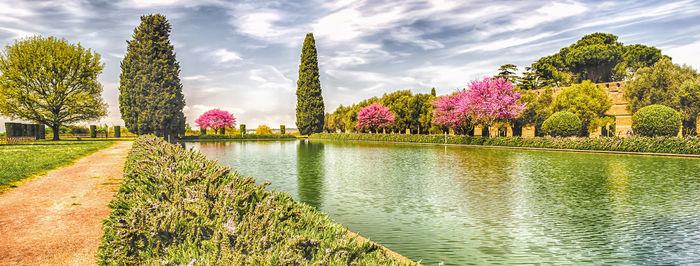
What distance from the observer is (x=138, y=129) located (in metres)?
33.6

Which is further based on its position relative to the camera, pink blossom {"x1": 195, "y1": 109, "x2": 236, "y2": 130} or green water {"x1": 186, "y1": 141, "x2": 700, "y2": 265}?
pink blossom {"x1": 195, "y1": 109, "x2": 236, "y2": 130}

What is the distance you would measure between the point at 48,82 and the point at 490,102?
134 feet

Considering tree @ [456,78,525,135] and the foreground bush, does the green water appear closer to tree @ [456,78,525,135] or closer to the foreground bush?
the foreground bush

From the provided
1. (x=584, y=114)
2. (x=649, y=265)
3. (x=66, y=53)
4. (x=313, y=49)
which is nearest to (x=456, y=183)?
(x=649, y=265)

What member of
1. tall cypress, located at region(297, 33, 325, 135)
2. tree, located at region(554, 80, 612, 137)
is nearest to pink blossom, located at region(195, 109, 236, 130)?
tall cypress, located at region(297, 33, 325, 135)

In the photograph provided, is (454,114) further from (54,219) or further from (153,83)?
(54,219)

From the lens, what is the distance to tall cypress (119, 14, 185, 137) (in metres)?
32.4

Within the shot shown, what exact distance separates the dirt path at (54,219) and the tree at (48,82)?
32769 millimetres

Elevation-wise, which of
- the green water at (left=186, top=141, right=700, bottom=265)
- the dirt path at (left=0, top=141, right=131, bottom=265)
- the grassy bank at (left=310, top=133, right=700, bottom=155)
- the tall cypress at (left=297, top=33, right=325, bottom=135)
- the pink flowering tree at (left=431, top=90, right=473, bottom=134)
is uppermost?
the tall cypress at (left=297, top=33, right=325, bottom=135)

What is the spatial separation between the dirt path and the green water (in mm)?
3706

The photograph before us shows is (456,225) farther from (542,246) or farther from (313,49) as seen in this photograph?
(313,49)

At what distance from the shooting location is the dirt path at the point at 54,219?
13.4ft

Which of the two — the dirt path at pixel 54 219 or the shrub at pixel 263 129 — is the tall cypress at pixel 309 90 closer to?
the shrub at pixel 263 129

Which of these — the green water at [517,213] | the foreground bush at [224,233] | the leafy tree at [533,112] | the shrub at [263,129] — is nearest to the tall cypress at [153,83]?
the green water at [517,213]
